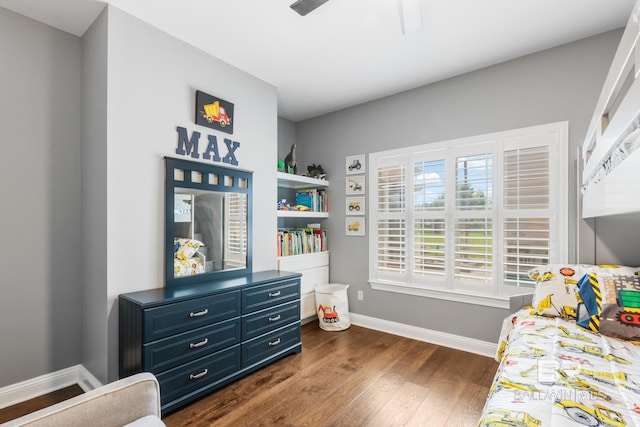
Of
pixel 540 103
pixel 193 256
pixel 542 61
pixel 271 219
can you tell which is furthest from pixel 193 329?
pixel 542 61

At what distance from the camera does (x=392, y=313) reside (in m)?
3.34

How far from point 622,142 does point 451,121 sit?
198cm

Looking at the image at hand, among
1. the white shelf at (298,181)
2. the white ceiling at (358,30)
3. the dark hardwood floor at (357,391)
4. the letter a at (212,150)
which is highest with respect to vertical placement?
the white ceiling at (358,30)

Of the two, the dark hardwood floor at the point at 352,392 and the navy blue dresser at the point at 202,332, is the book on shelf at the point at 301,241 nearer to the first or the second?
the navy blue dresser at the point at 202,332

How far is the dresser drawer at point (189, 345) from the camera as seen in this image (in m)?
1.87

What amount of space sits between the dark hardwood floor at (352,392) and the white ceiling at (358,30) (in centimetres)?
259

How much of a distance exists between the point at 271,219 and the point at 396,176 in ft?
4.66

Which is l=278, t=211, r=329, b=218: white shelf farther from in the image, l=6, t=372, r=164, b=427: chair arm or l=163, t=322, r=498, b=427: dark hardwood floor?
l=6, t=372, r=164, b=427: chair arm

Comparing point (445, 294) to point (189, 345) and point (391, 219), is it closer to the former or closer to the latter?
point (391, 219)

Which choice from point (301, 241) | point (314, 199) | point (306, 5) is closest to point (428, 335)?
point (301, 241)

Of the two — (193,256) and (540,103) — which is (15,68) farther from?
(540,103)

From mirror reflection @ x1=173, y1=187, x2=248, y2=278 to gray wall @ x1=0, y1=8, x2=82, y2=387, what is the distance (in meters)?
0.76

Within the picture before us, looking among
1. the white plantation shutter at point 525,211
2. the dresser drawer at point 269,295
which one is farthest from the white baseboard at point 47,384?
the white plantation shutter at point 525,211

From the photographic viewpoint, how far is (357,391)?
2.20 m
